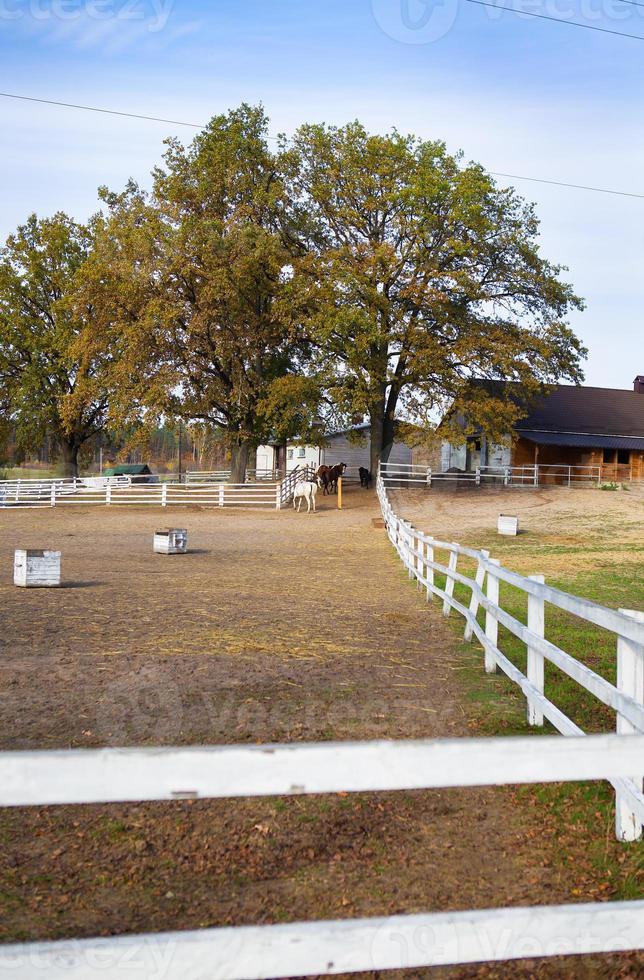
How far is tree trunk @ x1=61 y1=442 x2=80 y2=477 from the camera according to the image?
48688 mm

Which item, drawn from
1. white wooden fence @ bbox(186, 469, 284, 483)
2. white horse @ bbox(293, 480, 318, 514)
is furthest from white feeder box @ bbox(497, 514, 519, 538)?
white wooden fence @ bbox(186, 469, 284, 483)

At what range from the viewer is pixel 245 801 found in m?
4.82

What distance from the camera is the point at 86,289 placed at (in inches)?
1544

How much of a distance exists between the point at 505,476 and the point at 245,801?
40.3 m

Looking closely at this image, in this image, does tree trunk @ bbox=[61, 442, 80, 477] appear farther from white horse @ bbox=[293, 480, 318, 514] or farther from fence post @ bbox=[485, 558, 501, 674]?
fence post @ bbox=[485, 558, 501, 674]

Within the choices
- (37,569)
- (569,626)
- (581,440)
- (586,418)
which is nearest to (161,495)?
(581,440)

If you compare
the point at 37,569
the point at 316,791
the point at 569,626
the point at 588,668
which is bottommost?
the point at 569,626

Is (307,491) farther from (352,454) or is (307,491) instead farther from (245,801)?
(245,801)

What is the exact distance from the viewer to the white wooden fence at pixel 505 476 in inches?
1666

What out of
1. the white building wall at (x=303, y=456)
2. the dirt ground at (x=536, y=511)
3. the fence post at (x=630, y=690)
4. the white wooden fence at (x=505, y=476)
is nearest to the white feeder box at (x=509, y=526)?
the dirt ground at (x=536, y=511)

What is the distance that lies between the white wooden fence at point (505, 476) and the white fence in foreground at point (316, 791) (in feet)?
122

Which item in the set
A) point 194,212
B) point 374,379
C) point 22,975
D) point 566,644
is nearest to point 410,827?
point 22,975

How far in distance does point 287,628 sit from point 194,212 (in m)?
32.7

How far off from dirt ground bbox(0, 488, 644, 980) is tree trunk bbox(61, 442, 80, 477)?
37117 mm
